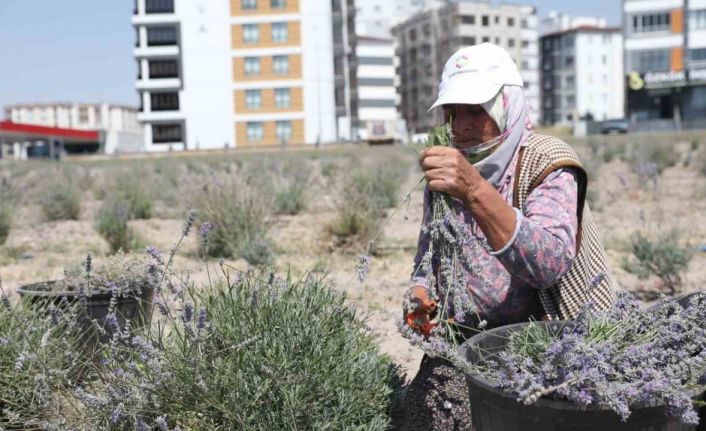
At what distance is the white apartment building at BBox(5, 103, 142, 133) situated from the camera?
14262 centimetres

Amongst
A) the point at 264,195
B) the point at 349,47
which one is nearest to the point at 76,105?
the point at 349,47

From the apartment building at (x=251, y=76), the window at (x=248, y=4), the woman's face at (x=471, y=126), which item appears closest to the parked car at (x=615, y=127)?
the apartment building at (x=251, y=76)

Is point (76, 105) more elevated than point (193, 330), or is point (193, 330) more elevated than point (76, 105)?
point (76, 105)

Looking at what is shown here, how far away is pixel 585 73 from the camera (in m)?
101

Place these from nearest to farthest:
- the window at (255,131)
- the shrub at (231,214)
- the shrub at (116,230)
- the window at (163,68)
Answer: the shrub at (231,214)
the shrub at (116,230)
the window at (255,131)
the window at (163,68)

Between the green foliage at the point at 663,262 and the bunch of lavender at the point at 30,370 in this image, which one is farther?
the green foliage at the point at 663,262

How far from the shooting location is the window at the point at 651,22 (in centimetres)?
5656

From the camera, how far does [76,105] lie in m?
148

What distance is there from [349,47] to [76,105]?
92.0 meters

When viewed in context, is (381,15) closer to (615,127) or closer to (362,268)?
(615,127)

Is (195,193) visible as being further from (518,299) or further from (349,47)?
(349,47)

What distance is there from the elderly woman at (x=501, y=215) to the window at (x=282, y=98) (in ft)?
184

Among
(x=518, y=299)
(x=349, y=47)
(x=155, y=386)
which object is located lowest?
(x=155, y=386)

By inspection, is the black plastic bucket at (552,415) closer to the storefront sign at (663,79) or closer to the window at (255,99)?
the window at (255,99)
